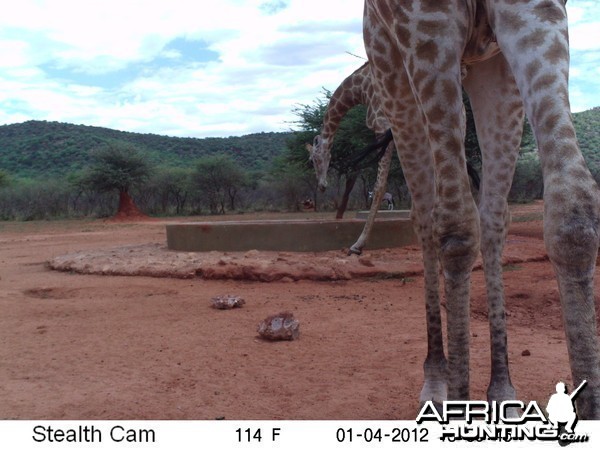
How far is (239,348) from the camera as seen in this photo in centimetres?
438

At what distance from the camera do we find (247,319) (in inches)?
213

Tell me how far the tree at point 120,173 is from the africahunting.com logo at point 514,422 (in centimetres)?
2846

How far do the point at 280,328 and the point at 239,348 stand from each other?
36 centimetres

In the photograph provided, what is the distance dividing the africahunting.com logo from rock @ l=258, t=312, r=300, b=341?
2.54 meters

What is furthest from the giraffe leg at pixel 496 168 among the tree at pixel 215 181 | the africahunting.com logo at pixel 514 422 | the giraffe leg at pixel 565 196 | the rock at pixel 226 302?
the tree at pixel 215 181

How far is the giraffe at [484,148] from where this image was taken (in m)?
1.63

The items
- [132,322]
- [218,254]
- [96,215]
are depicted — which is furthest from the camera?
[96,215]

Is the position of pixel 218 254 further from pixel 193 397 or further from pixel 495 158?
pixel 495 158

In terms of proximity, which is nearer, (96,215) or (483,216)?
(483,216)

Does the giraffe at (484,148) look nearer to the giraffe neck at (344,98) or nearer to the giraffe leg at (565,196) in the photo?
the giraffe leg at (565,196)

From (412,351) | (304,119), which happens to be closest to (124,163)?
(304,119)

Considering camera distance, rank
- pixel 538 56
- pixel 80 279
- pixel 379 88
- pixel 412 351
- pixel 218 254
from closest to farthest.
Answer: pixel 538 56, pixel 379 88, pixel 412 351, pixel 80 279, pixel 218 254

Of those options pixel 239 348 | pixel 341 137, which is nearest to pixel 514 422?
pixel 239 348

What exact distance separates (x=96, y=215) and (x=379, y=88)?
2969 cm
